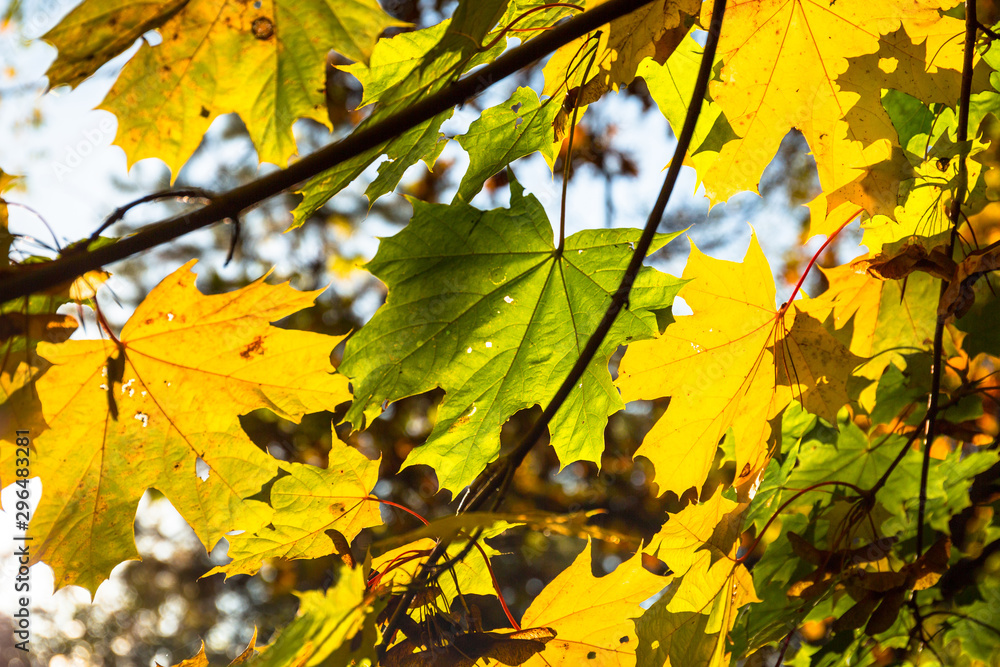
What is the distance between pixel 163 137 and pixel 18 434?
20.7 inches

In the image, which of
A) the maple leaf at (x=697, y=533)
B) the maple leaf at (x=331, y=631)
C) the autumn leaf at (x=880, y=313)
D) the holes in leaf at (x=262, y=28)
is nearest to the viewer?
the maple leaf at (x=331, y=631)

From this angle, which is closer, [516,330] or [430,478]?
[516,330]

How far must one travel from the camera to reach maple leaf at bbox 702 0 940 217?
1151 mm

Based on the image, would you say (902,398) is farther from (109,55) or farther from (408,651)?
(109,55)

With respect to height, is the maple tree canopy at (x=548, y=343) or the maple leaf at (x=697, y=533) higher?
the maple tree canopy at (x=548, y=343)

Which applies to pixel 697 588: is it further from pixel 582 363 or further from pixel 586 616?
pixel 582 363

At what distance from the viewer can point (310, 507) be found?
3.79 feet

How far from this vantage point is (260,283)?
111 cm

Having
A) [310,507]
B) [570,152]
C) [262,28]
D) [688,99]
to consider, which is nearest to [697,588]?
[310,507]

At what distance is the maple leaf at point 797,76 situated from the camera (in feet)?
3.78

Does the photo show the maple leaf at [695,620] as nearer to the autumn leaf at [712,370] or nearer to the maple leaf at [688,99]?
the autumn leaf at [712,370]

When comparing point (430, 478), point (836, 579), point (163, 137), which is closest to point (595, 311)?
point (836, 579)

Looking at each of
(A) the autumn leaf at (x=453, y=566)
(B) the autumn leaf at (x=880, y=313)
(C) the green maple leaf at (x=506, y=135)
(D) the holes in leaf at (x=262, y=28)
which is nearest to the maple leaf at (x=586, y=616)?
(A) the autumn leaf at (x=453, y=566)

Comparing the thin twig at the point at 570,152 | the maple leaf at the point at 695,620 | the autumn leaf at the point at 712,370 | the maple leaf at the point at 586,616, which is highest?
the thin twig at the point at 570,152
